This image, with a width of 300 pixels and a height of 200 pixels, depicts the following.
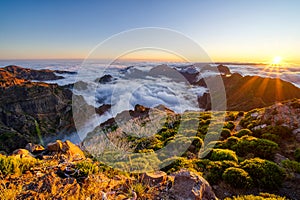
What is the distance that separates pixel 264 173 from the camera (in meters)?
6.83

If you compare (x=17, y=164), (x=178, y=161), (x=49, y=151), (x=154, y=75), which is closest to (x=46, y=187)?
(x=17, y=164)

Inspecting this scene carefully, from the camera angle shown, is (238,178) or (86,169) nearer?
(86,169)

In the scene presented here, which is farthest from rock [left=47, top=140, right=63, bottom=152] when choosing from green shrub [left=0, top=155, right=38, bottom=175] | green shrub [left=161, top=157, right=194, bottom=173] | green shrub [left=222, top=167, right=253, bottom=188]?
green shrub [left=222, top=167, right=253, bottom=188]

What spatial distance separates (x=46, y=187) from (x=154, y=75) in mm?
12413

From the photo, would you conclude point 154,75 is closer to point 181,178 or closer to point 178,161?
point 178,161

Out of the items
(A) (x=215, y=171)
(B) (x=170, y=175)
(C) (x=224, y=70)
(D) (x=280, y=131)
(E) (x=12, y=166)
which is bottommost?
(D) (x=280, y=131)

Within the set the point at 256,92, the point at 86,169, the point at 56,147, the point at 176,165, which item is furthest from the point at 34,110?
the point at 86,169

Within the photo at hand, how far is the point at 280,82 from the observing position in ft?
297

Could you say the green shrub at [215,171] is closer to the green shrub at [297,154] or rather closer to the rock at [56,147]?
the green shrub at [297,154]

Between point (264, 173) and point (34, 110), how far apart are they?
468 ft

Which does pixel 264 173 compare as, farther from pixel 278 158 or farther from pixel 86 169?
pixel 86 169

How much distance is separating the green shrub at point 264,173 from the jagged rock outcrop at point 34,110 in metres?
104

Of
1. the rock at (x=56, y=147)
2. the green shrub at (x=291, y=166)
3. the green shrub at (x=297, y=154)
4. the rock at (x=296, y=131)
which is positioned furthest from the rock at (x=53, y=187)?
the rock at (x=296, y=131)

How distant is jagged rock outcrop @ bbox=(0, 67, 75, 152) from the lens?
10451cm
